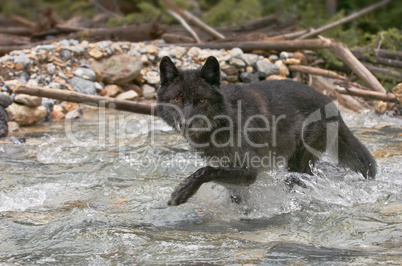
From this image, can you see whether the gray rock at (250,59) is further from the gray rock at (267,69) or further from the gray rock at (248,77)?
the gray rock at (248,77)

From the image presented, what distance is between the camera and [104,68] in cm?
924

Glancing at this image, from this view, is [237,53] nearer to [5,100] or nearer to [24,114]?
[24,114]

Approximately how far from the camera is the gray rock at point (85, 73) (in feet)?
29.5

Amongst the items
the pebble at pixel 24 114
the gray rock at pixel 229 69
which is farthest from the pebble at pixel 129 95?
the gray rock at pixel 229 69

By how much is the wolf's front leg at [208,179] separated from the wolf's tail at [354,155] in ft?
4.33

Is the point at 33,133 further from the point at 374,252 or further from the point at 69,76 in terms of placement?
the point at 374,252

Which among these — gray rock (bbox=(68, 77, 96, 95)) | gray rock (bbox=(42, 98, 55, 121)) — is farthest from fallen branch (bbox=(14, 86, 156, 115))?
gray rock (bbox=(68, 77, 96, 95))

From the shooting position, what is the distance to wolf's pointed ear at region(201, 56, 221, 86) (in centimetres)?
403

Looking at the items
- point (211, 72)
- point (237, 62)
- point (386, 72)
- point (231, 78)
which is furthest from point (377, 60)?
point (211, 72)

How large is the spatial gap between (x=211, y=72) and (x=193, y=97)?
0.30 m

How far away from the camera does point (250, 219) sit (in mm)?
4121

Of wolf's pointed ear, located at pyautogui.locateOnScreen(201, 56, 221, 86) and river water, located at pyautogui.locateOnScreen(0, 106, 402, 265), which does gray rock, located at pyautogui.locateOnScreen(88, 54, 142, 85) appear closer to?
river water, located at pyautogui.locateOnScreen(0, 106, 402, 265)

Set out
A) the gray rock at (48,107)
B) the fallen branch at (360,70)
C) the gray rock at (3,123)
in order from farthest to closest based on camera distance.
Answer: the gray rock at (48,107) < the fallen branch at (360,70) < the gray rock at (3,123)

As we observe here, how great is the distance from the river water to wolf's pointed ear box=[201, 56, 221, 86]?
1.28 m
